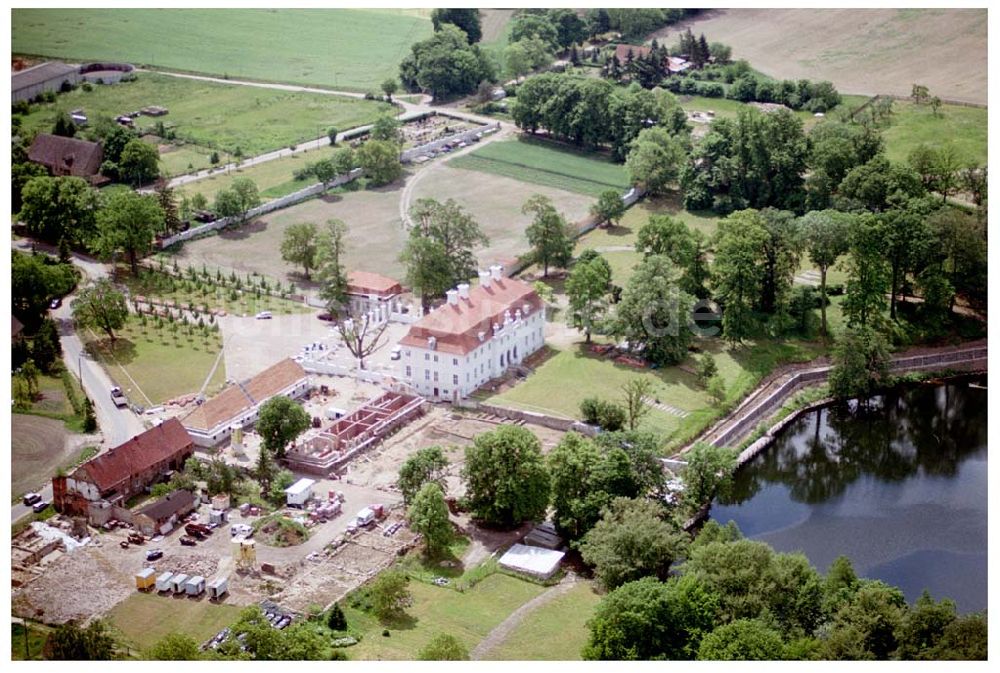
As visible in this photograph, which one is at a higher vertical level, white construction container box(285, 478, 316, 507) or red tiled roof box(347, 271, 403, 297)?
red tiled roof box(347, 271, 403, 297)

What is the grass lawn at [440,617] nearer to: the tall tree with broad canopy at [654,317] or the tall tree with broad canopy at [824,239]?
the tall tree with broad canopy at [654,317]

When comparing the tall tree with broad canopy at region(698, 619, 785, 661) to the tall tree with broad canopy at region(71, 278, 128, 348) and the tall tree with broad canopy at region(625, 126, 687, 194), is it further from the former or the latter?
the tall tree with broad canopy at region(625, 126, 687, 194)

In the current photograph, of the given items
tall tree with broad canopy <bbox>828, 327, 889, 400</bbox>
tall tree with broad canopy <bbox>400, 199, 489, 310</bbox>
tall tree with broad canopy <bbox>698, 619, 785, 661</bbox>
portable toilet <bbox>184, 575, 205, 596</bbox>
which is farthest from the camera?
tall tree with broad canopy <bbox>400, 199, 489, 310</bbox>

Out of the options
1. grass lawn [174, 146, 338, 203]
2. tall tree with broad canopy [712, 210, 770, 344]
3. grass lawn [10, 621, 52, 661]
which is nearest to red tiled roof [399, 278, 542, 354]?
tall tree with broad canopy [712, 210, 770, 344]

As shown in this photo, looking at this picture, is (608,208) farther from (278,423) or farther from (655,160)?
(278,423)

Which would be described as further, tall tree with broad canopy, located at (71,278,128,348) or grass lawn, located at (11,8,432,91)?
grass lawn, located at (11,8,432,91)
